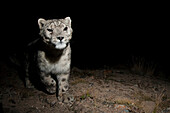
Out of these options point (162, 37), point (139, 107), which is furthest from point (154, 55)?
point (139, 107)

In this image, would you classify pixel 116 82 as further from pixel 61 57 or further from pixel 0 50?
pixel 0 50

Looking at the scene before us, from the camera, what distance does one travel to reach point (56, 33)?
148 inches

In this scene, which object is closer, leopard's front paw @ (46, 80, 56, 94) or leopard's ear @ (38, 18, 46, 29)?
leopard's ear @ (38, 18, 46, 29)

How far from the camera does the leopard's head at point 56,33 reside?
12.0ft

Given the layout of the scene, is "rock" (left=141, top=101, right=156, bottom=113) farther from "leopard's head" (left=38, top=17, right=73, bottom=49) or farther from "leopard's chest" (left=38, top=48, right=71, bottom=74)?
"leopard's head" (left=38, top=17, right=73, bottom=49)

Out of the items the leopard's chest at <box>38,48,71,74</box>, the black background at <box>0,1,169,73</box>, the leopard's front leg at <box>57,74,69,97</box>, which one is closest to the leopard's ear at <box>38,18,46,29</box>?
the leopard's chest at <box>38,48,71,74</box>

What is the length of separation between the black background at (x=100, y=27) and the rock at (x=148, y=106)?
5280 millimetres

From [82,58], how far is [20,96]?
5.16 m

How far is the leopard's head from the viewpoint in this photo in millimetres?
3648

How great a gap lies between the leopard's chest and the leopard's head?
0.54m

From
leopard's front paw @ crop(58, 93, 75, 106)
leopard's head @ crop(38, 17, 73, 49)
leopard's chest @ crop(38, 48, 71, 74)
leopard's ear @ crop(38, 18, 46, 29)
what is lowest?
leopard's front paw @ crop(58, 93, 75, 106)

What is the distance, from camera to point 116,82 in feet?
17.1

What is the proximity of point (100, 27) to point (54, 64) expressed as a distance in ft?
31.0

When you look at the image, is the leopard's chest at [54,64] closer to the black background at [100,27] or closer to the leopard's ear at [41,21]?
the leopard's ear at [41,21]
